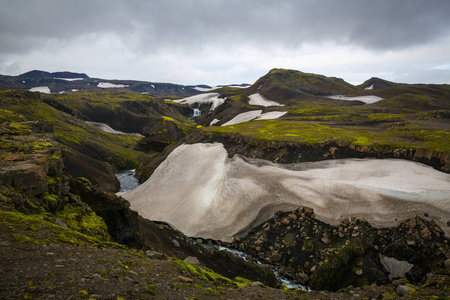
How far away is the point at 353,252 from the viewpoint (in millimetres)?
21406

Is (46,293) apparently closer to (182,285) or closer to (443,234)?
(182,285)

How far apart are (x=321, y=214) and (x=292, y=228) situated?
11.4ft

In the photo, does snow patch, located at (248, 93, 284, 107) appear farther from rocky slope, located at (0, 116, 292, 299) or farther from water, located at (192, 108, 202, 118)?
rocky slope, located at (0, 116, 292, 299)

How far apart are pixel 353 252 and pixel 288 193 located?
34.2 ft

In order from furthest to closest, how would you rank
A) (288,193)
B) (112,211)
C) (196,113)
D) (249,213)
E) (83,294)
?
(196,113), (288,193), (249,213), (112,211), (83,294)

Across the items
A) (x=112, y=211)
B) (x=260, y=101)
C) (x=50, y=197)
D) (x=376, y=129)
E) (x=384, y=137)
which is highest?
(x=260, y=101)

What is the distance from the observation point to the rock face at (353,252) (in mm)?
19750

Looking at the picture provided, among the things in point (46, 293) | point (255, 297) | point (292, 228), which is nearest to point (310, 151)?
point (292, 228)

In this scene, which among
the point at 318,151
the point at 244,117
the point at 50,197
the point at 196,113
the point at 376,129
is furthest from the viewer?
the point at 196,113

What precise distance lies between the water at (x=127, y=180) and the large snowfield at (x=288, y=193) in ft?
31.8

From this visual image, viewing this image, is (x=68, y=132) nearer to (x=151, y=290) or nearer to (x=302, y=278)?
(x=302, y=278)

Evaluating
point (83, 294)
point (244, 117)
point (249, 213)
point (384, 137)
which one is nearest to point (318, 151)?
point (384, 137)

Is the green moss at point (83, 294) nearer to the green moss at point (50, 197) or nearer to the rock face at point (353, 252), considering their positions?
the green moss at point (50, 197)

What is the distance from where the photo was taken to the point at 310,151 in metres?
39.2
